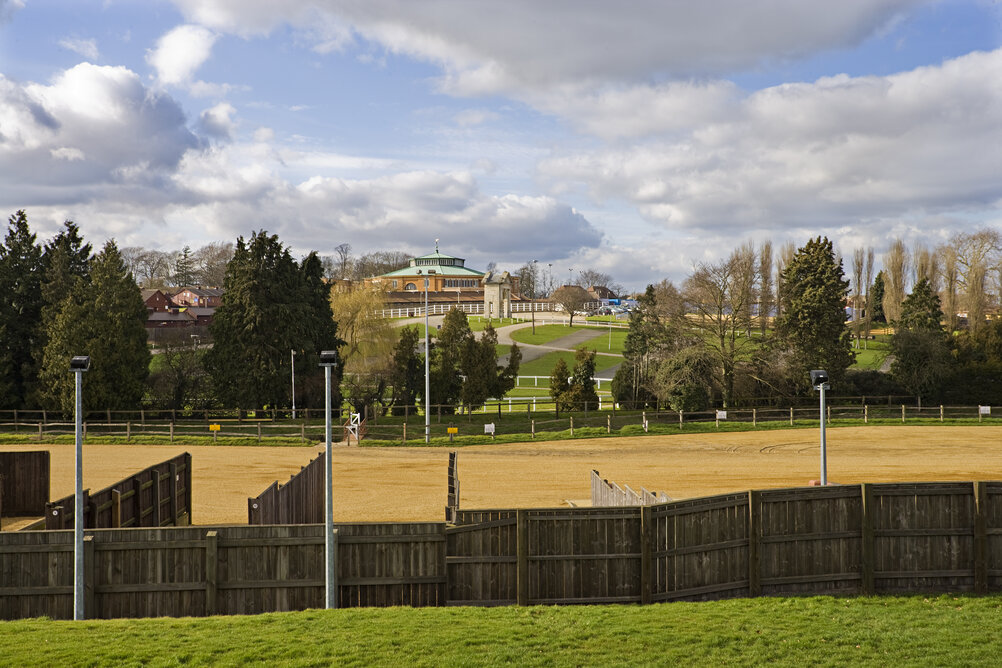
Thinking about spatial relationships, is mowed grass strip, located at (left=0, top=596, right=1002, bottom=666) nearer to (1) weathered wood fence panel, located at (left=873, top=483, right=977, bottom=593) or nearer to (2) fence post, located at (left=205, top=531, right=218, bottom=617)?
(2) fence post, located at (left=205, top=531, right=218, bottom=617)

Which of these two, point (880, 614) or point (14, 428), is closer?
point (880, 614)

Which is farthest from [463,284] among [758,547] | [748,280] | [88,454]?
[758,547]

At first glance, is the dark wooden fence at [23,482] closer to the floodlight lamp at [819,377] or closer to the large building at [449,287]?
the floodlight lamp at [819,377]

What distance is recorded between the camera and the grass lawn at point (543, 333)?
103 metres

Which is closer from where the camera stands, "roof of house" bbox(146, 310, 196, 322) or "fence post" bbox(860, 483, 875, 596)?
"fence post" bbox(860, 483, 875, 596)

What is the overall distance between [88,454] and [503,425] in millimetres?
21566

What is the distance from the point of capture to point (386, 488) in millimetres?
26641

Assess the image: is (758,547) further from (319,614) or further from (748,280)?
(748,280)

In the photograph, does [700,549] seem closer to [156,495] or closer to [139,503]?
[139,503]

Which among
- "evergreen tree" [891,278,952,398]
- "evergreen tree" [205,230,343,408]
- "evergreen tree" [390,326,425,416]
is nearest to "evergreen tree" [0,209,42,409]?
"evergreen tree" [205,230,343,408]

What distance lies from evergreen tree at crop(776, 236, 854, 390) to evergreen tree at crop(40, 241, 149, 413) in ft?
133

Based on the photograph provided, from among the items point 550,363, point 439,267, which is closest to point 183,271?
point 439,267

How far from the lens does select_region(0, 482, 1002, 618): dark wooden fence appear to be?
11430 millimetres

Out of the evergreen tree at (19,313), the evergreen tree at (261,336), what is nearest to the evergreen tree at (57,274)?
the evergreen tree at (19,313)
